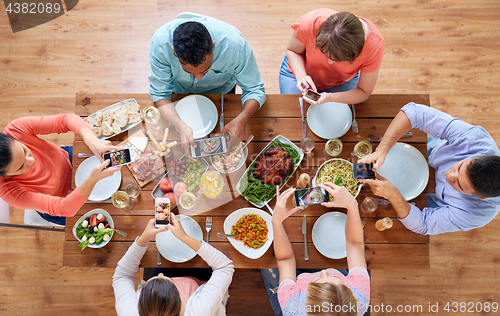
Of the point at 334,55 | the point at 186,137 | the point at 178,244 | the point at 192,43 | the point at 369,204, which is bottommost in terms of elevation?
the point at 178,244

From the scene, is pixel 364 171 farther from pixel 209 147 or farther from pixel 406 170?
pixel 209 147

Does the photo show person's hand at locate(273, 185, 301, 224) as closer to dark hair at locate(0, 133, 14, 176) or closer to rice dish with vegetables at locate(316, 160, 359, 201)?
rice dish with vegetables at locate(316, 160, 359, 201)

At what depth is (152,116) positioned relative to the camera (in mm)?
2115

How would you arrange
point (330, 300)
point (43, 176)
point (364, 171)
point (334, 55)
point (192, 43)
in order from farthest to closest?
1. point (43, 176)
2. point (364, 171)
3. point (334, 55)
4. point (192, 43)
5. point (330, 300)

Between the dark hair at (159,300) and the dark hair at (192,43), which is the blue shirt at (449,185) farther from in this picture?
the dark hair at (159,300)

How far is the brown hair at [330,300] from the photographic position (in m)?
1.57

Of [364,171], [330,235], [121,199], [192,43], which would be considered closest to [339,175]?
[364,171]

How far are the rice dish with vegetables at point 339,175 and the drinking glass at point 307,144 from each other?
157mm

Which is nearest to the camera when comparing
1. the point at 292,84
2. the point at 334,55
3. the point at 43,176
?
the point at 334,55

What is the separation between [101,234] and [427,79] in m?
3.65

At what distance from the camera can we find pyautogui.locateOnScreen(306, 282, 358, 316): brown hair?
5.14 ft

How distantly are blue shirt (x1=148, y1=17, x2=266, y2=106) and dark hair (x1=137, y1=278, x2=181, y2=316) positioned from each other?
127 centimetres

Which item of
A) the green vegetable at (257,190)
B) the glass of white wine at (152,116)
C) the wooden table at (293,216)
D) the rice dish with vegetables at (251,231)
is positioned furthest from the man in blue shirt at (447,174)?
the glass of white wine at (152,116)

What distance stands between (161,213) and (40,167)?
1065mm
